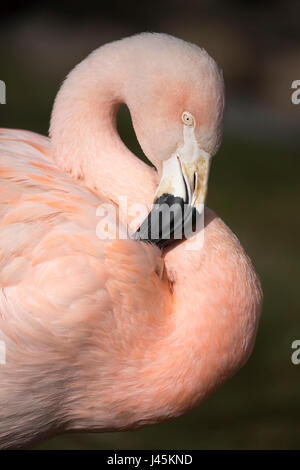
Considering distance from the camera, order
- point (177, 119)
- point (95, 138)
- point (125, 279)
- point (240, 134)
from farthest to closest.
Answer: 1. point (240, 134)
2. point (95, 138)
3. point (177, 119)
4. point (125, 279)

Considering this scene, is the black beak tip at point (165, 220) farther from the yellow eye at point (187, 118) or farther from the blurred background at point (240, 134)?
the blurred background at point (240, 134)

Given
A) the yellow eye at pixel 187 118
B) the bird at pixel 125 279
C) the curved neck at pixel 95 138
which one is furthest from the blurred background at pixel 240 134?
the yellow eye at pixel 187 118

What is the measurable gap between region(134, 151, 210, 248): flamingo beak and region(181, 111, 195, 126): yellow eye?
0.27 feet

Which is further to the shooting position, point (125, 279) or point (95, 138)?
point (95, 138)

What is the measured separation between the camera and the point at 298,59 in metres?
8.41

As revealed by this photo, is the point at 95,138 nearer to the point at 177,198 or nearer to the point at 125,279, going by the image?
the point at 177,198

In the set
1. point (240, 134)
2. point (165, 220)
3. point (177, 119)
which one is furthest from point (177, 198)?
point (240, 134)

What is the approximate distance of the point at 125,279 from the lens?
246 centimetres

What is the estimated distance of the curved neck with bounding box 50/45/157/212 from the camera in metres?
2.69

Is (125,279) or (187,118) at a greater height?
(187,118)

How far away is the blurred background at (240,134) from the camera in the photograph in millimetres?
4441

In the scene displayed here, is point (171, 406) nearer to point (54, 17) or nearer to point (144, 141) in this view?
point (144, 141)

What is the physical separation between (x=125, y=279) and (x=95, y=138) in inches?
22.1
